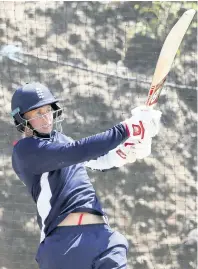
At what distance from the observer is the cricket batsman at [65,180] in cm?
249

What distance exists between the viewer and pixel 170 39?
8.70ft

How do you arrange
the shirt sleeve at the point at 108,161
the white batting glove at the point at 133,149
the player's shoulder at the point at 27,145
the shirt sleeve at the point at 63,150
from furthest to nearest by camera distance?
the shirt sleeve at the point at 108,161 < the white batting glove at the point at 133,149 < the player's shoulder at the point at 27,145 < the shirt sleeve at the point at 63,150

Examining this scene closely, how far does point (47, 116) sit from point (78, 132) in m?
1.60

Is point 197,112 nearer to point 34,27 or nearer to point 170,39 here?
point 34,27

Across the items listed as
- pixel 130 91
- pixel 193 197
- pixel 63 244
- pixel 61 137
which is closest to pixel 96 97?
pixel 130 91

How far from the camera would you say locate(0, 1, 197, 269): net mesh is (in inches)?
166

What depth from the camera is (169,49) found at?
2.67 metres

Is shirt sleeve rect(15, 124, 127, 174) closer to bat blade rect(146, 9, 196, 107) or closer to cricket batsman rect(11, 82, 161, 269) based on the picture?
cricket batsman rect(11, 82, 161, 269)

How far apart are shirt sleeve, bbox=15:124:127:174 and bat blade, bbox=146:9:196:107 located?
33 cm

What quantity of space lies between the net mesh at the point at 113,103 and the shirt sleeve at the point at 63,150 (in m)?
1.67

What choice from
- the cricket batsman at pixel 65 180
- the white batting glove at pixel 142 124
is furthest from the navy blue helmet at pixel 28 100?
the white batting glove at pixel 142 124

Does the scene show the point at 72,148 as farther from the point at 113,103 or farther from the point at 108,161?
the point at 113,103

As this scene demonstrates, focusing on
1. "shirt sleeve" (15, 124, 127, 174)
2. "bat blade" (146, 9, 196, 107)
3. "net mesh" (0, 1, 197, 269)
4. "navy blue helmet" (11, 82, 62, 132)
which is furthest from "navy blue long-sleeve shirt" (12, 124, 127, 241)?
"net mesh" (0, 1, 197, 269)

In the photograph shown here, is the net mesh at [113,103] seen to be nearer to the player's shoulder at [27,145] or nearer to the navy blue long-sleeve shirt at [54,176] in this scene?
the navy blue long-sleeve shirt at [54,176]
